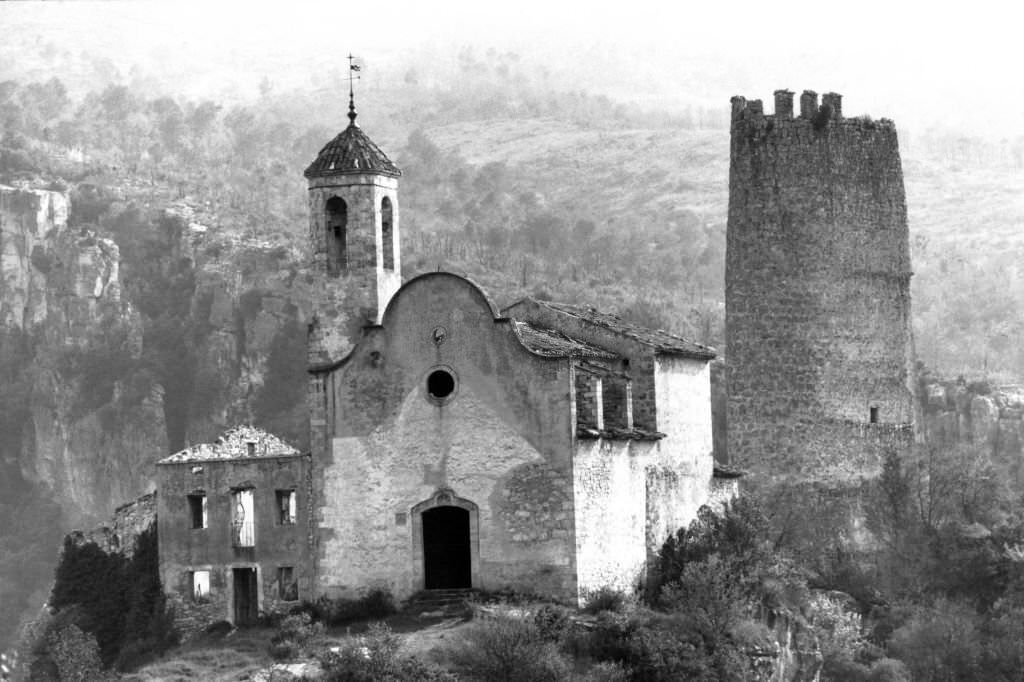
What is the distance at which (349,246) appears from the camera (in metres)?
46.4

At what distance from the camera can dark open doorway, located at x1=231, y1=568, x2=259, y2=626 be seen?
4678cm

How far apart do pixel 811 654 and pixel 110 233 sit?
8741 cm

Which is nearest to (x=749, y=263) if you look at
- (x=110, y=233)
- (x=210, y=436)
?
(x=210, y=436)

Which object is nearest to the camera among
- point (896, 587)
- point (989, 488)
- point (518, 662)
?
point (518, 662)

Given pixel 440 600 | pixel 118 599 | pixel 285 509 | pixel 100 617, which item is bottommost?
pixel 100 617

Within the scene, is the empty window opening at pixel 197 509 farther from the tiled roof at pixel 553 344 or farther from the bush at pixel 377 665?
the bush at pixel 377 665

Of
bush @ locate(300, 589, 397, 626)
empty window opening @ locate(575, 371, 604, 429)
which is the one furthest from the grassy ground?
empty window opening @ locate(575, 371, 604, 429)

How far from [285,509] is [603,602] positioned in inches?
259

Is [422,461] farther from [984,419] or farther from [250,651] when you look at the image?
[984,419]

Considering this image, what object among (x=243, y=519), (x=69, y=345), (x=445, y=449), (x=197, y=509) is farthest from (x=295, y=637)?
(x=69, y=345)

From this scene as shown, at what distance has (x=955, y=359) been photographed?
392ft

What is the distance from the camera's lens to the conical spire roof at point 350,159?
153 ft

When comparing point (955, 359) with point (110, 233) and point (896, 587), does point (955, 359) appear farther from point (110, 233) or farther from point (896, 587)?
point (896, 587)

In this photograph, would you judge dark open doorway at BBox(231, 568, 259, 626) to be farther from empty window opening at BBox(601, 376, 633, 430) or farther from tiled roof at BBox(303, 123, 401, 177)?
tiled roof at BBox(303, 123, 401, 177)
